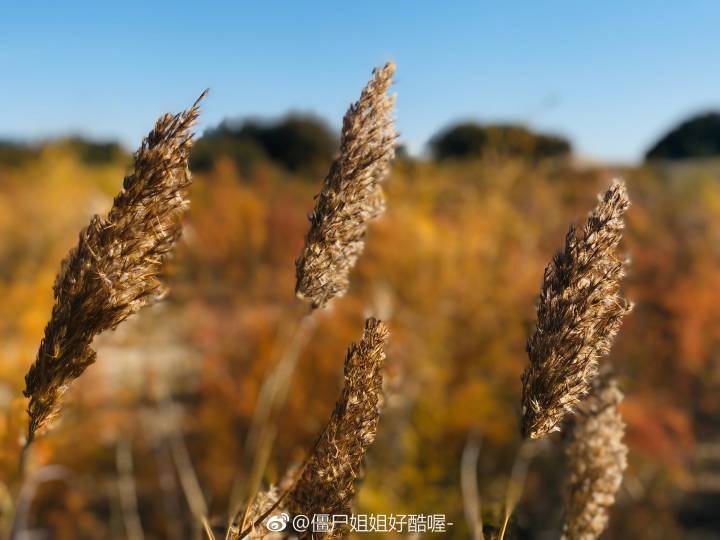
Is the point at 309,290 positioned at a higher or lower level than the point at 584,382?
higher

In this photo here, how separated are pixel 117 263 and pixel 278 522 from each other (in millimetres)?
684

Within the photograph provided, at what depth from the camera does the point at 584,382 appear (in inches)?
50.8

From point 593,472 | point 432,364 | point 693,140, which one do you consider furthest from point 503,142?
point 693,140

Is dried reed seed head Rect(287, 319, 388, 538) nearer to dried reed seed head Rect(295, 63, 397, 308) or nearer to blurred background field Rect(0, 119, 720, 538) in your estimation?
dried reed seed head Rect(295, 63, 397, 308)

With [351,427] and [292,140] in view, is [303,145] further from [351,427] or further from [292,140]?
[351,427]

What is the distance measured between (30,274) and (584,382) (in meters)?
12.9

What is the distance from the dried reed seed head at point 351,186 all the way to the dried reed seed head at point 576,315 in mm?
414

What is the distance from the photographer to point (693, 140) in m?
36.9

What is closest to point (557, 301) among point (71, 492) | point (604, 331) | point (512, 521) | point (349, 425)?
point (604, 331)

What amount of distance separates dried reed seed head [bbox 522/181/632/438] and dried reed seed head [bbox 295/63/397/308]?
0.41 metres

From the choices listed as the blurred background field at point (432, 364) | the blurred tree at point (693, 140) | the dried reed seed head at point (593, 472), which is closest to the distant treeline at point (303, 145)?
the blurred tree at point (693, 140)

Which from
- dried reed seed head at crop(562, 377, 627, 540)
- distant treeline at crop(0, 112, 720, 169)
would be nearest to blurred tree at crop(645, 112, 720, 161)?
distant treeline at crop(0, 112, 720, 169)

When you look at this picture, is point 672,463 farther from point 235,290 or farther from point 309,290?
point 309,290

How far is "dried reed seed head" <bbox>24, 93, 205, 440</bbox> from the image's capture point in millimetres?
1305
